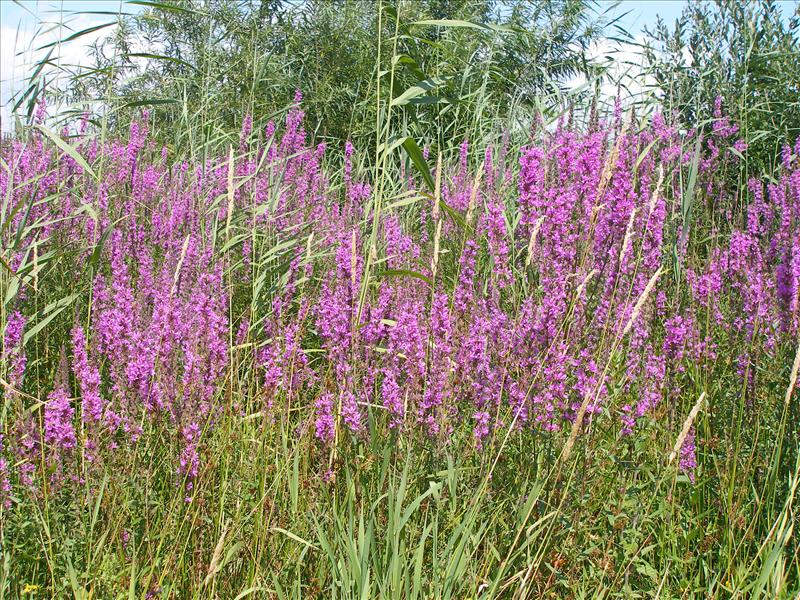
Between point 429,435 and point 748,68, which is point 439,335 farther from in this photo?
point 748,68

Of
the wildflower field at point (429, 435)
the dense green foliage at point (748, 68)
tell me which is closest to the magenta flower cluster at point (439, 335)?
the wildflower field at point (429, 435)

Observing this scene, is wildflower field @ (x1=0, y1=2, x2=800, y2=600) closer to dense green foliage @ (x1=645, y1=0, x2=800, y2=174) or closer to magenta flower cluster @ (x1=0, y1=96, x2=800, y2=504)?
magenta flower cluster @ (x1=0, y1=96, x2=800, y2=504)

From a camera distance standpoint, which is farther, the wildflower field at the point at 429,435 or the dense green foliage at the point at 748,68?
the dense green foliage at the point at 748,68

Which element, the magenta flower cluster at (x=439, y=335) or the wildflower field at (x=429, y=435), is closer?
the wildflower field at (x=429, y=435)

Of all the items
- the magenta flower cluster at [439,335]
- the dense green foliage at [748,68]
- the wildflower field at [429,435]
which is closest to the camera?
the wildflower field at [429,435]

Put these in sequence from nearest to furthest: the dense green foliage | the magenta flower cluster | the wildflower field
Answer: the wildflower field < the magenta flower cluster < the dense green foliage

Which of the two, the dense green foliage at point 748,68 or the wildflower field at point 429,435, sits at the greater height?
the dense green foliage at point 748,68

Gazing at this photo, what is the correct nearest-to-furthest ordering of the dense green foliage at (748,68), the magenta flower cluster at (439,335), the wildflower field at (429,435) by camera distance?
the wildflower field at (429,435)
the magenta flower cluster at (439,335)
the dense green foliage at (748,68)

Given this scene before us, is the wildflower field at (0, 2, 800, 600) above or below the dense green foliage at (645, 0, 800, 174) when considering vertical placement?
below

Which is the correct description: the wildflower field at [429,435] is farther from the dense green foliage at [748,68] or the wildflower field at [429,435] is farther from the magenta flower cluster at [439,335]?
A: the dense green foliage at [748,68]

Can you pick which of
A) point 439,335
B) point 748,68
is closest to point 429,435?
point 439,335

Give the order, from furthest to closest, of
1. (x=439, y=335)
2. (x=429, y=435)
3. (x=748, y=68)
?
(x=748, y=68) → (x=439, y=335) → (x=429, y=435)

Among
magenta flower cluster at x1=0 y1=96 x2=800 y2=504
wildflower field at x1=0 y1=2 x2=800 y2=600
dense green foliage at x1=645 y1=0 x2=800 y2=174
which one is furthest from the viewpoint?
dense green foliage at x1=645 y1=0 x2=800 y2=174

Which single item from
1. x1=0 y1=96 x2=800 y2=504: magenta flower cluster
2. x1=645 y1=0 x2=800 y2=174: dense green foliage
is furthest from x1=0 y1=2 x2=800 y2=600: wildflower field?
x1=645 y1=0 x2=800 y2=174: dense green foliage
